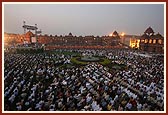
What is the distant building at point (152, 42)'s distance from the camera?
3441cm

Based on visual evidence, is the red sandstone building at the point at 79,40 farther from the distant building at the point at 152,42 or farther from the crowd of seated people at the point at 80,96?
the crowd of seated people at the point at 80,96

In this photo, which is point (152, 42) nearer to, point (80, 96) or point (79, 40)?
point (79, 40)

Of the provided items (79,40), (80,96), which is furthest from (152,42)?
(80,96)

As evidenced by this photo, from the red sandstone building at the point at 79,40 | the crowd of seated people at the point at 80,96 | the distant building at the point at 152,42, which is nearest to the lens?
the crowd of seated people at the point at 80,96

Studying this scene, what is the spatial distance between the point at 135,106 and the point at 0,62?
5.96 meters

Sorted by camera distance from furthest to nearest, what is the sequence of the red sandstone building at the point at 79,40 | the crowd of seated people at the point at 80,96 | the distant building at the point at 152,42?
the red sandstone building at the point at 79,40 < the distant building at the point at 152,42 < the crowd of seated people at the point at 80,96

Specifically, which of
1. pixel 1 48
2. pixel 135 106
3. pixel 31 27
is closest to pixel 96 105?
pixel 135 106

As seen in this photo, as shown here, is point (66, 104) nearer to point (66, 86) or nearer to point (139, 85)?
point (66, 86)

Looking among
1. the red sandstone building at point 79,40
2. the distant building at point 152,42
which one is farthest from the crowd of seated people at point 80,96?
the red sandstone building at point 79,40

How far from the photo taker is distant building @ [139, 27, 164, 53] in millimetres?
34412

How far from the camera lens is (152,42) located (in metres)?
36.9

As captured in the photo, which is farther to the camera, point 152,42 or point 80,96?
point 152,42

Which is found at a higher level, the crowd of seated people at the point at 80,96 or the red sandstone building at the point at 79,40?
the red sandstone building at the point at 79,40

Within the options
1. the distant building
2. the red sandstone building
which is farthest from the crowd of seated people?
the red sandstone building
